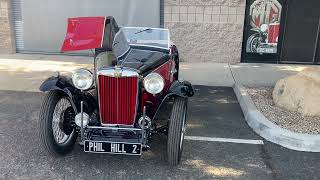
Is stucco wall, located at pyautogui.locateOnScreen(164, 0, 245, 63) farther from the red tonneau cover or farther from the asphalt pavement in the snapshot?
the red tonneau cover

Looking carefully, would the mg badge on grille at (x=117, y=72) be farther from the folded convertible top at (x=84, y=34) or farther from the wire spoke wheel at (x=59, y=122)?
the wire spoke wheel at (x=59, y=122)

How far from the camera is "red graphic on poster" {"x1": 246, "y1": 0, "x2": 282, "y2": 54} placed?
29.6 ft

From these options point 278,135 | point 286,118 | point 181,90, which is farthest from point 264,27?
point 181,90

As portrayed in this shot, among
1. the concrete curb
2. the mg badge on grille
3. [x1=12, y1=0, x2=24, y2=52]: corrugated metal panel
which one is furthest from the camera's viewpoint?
[x1=12, y1=0, x2=24, y2=52]: corrugated metal panel

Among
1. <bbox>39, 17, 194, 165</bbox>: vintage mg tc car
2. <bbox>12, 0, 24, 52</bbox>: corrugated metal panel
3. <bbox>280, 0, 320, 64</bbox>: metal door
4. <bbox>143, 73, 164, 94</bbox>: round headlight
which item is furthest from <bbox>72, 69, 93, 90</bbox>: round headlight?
<bbox>12, 0, 24, 52</bbox>: corrugated metal panel

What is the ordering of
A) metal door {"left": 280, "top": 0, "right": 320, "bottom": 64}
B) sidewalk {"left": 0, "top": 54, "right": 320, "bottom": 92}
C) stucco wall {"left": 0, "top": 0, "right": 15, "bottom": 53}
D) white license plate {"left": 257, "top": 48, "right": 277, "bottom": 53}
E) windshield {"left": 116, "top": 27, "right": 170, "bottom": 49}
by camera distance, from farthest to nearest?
stucco wall {"left": 0, "top": 0, "right": 15, "bottom": 53}, white license plate {"left": 257, "top": 48, "right": 277, "bottom": 53}, metal door {"left": 280, "top": 0, "right": 320, "bottom": 64}, sidewalk {"left": 0, "top": 54, "right": 320, "bottom": 92}, windshield {"left": 116, "top": 27, "right": 170, "bottom": 49}

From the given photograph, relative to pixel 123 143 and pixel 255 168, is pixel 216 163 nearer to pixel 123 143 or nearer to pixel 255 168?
pixel 255 168

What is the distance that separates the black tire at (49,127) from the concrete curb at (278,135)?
102 inches

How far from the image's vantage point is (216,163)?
4.51 meters

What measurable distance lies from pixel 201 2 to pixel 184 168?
18.2ft

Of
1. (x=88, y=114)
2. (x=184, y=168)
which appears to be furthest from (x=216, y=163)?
(x=88, y=114)

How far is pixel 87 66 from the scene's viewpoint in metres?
8.85

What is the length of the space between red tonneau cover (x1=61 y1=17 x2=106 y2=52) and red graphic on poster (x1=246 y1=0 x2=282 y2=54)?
5.39 meters

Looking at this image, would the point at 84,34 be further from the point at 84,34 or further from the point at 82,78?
the point at 82,78
